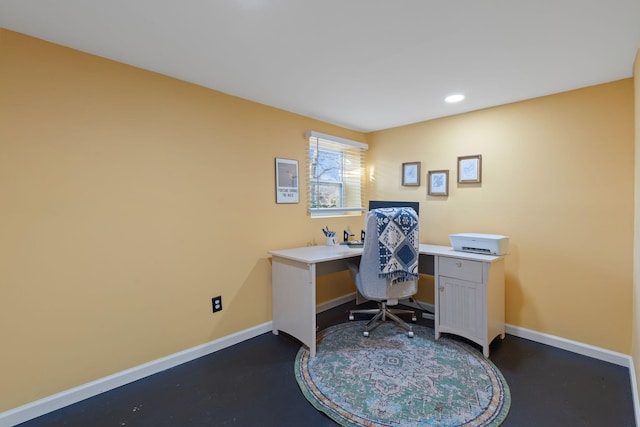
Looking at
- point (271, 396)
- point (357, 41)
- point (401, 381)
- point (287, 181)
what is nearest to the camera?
point (357, 41)

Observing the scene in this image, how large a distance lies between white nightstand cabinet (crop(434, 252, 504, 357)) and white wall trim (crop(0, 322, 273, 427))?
1765mm

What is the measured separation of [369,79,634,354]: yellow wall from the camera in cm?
217

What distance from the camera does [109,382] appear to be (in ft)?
6.18

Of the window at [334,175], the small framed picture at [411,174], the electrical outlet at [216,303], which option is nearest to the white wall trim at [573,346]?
the small framed picture at [411,174]

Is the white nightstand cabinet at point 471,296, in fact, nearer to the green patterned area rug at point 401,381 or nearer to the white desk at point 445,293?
the white desk at point 445,293

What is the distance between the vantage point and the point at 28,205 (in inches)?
64.0

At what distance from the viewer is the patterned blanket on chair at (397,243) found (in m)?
2.46

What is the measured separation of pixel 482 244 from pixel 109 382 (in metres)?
2.92

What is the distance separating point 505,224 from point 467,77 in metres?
1.39

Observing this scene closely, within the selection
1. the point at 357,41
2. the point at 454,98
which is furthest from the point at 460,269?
the point at 357,41

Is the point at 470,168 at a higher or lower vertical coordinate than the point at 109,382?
higher

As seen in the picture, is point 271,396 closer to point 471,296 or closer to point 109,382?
point 109,382

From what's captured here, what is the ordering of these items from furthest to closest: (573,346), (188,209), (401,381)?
(573,346)
(188,209)
(401,381)

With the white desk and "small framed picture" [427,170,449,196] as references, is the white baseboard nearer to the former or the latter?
the white desk
